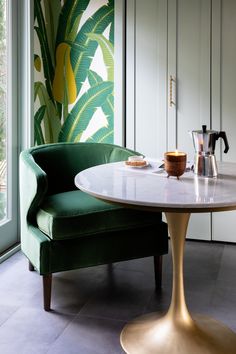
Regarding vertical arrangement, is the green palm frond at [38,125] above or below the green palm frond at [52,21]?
below

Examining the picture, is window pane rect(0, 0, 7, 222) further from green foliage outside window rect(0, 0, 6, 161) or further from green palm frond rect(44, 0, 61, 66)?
green palm frond rect(44, 0, 61, 66)

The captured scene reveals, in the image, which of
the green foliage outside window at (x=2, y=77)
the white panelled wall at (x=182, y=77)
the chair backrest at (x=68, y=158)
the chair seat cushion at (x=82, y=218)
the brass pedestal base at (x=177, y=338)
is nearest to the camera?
the brass pedestal base at (x=177, y=338)

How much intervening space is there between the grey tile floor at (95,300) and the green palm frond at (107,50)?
151 centimetres

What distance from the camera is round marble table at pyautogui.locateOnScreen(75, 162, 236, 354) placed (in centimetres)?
168

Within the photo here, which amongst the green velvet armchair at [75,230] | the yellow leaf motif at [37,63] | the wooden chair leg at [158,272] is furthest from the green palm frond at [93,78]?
the wooden chair leg at [158,272]

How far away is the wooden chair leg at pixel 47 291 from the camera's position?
2311 mm

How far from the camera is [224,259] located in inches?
122

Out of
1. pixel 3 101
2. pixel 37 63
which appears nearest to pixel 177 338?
pixel 3 101

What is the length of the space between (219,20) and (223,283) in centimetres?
183

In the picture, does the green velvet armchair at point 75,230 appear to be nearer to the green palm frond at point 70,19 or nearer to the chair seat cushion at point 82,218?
the chair seat cushion at point 82,218

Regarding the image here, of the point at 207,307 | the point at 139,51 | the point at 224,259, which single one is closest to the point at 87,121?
the point at 139,51

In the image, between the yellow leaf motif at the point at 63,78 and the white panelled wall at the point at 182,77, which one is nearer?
the white panelled wall at the point at 182,77

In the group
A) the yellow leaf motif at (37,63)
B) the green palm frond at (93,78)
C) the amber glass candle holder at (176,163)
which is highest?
the yellow leaf motif at (37,63)

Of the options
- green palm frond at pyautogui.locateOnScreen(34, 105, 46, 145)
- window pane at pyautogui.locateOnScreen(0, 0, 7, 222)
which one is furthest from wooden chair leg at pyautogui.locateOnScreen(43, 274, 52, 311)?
green palm frond at pyautogui.locateOnScreen(34, 105, 46, 145)
